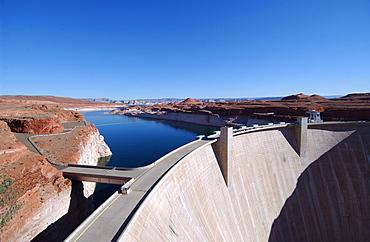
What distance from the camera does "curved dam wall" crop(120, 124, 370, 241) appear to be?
12398 mm

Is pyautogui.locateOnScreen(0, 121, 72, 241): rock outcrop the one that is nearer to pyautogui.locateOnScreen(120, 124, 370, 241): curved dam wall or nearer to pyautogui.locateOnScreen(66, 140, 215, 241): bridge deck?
pyautogui.locateOnScreen(66, 140, 215, 241): bridge deck

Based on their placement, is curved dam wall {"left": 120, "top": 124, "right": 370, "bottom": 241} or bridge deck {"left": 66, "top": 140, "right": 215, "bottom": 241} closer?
bridge deck {"left": 66, "top": 140, "right": 215, "bottom": 241}

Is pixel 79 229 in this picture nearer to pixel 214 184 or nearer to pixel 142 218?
pixel 142 218

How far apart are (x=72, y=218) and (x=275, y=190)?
745 inches

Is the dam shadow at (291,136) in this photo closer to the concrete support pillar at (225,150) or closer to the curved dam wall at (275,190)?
the curved dam wall at (275,190)

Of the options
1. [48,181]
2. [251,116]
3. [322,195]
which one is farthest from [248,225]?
[251,116]

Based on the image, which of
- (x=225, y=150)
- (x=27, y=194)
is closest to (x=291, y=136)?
(x=225, y=150)

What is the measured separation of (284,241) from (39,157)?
23241 mm

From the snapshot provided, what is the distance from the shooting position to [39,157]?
608 inches

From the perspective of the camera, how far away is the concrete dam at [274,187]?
12.5 meters

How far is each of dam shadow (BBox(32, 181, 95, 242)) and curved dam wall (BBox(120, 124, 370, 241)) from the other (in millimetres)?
8185

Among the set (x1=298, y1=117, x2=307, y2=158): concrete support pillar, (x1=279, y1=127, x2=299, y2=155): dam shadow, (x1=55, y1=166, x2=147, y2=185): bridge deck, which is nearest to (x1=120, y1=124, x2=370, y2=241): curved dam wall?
(x1=279, y1=127, x2=299, y2=155): dam shadow

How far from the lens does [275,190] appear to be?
19.5m

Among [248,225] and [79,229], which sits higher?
[79,229]
